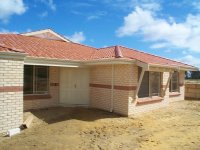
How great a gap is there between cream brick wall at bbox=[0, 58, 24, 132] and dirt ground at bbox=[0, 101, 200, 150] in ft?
1.98

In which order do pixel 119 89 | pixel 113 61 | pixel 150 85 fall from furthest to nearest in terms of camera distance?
pixel 150 85
pixel 119 89
pixel 113 61

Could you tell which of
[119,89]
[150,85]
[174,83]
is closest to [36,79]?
[119,89]

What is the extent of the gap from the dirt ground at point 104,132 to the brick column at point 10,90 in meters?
0.62

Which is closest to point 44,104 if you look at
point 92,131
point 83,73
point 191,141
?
point 83,73

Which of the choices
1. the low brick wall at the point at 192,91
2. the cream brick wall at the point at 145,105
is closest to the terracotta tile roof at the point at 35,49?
the cream brick wall at the point at 145,105

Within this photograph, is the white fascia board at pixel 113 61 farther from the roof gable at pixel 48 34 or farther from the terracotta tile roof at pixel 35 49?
the roof gable at pixel 48 34

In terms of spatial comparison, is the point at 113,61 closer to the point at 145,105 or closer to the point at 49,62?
the point at 49,62

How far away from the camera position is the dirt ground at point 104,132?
24.5ft

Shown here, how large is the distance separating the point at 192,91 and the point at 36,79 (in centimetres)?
1417

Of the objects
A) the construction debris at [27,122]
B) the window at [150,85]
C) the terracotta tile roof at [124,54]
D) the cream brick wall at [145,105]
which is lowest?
the construction debris at [27,122]

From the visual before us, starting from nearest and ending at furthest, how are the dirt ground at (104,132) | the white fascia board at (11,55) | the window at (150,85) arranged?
1. the dirt ground at (104,132)
2. the white fascia board at (11,55)
3. the window at (150,85)

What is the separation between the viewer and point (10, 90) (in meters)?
8.59

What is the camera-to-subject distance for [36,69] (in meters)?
12.4

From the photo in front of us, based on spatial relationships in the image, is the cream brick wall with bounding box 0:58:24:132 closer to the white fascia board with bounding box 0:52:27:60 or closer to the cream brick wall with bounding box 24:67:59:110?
the white fascia board with bounding box 0:52:27:60
